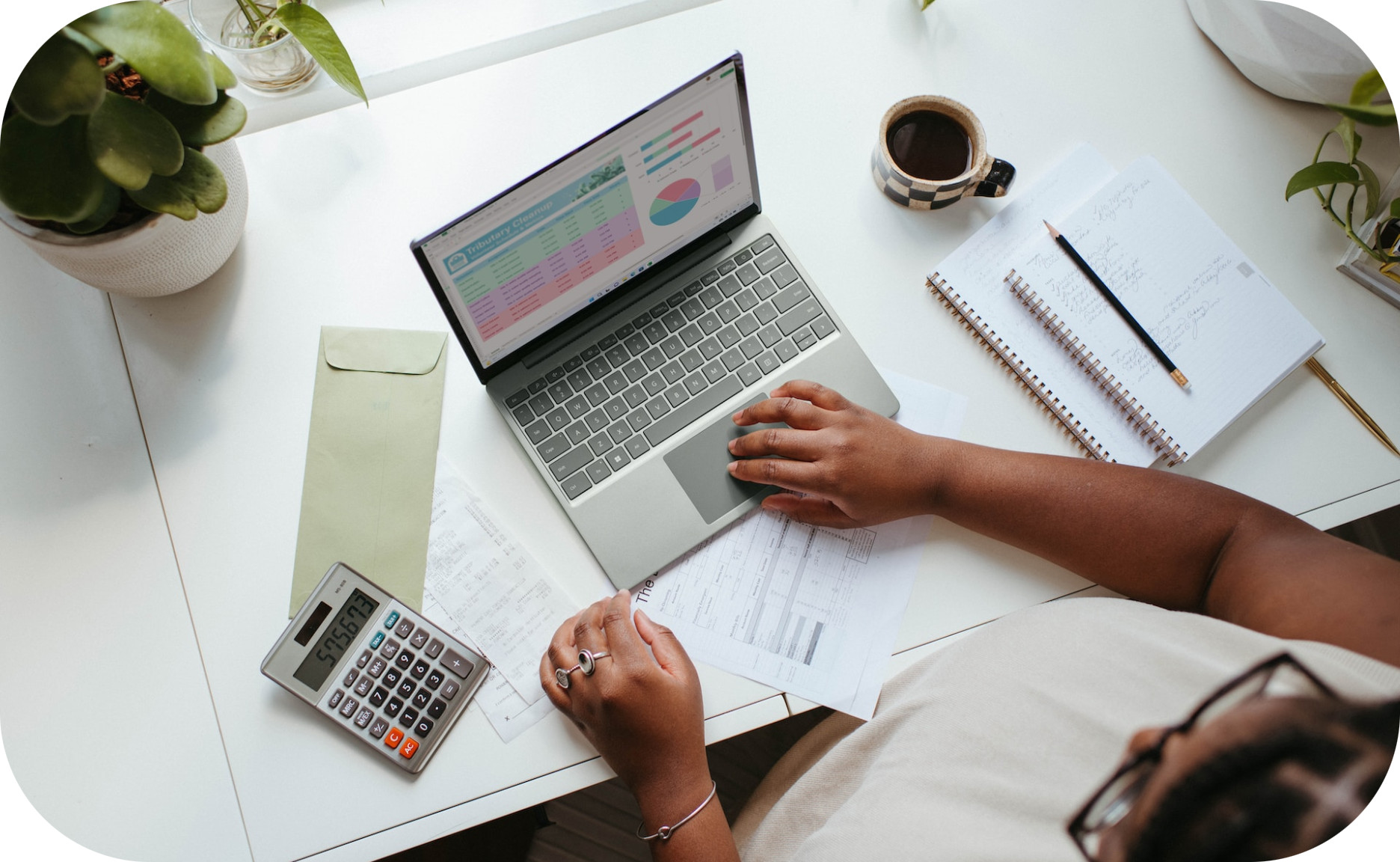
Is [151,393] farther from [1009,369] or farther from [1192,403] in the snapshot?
[1192,403]

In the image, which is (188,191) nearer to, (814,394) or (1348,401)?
(814,394)

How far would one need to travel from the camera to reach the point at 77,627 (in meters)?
0.74

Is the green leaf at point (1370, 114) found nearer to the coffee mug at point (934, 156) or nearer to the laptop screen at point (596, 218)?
the coffee mug at point (934, 156)

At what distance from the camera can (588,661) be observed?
0.70 m

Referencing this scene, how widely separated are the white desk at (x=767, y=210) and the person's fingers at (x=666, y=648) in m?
0.04

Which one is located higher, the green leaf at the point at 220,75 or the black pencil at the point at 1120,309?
the green leaf at the point at 220,75

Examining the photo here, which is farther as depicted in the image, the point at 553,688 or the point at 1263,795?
the point at 553,688

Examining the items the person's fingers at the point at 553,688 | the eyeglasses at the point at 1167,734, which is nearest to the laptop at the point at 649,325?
the person's fingers at the point at 553,688

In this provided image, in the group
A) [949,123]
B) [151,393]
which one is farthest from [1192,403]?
[151,393]

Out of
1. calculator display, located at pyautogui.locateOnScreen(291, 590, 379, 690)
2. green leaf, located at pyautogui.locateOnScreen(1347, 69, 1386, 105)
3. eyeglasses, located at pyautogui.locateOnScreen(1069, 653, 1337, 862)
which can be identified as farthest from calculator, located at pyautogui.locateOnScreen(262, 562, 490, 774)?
green leaf, located at pyautogui.locateOnScreen(1347, 69, 1386, 105)

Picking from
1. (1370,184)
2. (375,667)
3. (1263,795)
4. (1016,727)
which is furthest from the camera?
(1370,184)

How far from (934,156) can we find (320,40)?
0.64 meters

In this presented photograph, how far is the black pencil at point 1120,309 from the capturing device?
827mm

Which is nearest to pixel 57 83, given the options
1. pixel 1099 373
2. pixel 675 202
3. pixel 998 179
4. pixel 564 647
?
pixel 675 202
